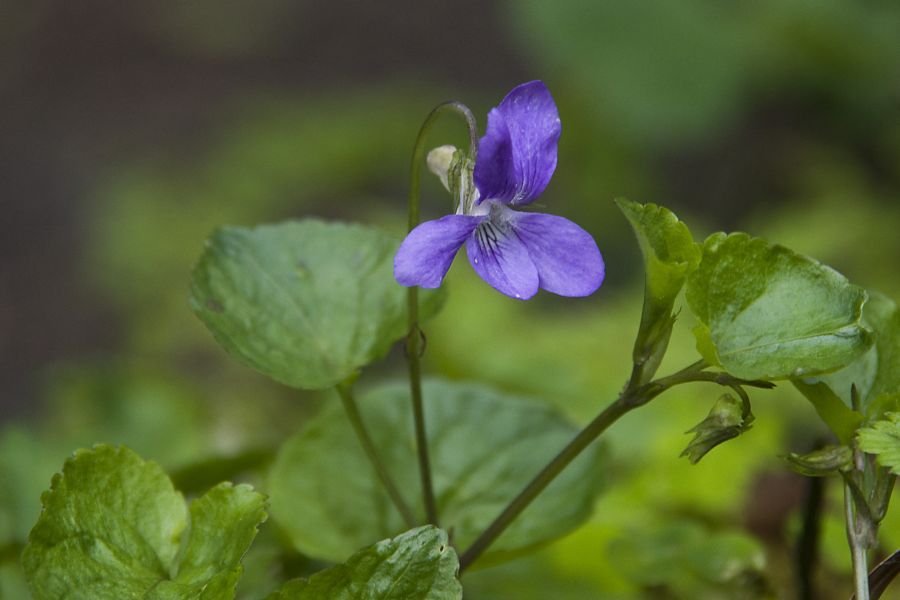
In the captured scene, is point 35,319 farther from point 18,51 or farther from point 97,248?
point 18,51

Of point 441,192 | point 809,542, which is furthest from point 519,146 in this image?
point 441,192

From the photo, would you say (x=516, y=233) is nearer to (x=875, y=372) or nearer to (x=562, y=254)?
(x=562, y=254)

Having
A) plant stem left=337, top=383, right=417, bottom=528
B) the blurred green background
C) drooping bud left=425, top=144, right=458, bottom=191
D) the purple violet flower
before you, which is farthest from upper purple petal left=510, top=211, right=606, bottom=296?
the blurred green background

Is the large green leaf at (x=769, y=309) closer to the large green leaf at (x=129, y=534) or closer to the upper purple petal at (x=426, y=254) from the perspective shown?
the upper purple petal at (x=426, y=254)

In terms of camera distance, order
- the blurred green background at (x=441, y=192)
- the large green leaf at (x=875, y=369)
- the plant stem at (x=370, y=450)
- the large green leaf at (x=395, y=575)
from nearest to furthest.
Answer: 1. the large green leaf at (x=395, y=575)
2. the large green leaf at (x=875, y=369)
3. the plant stem at (x=370, y=450)
4. the blurred green background at (x=441, y=192)

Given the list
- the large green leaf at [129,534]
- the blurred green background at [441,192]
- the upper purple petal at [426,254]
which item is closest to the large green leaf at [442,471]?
the blurred green background at [441,192]

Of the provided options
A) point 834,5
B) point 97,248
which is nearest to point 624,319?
point 834,5
